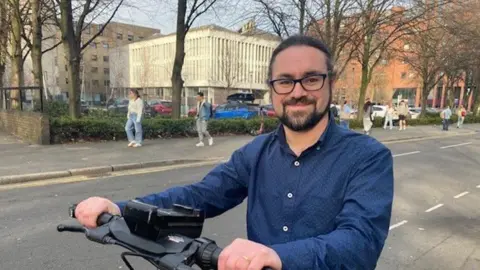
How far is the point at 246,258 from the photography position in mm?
1025

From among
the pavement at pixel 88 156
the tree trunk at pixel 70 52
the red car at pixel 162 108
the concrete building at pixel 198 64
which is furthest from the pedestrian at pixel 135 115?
the concrete building at pixel 198 64

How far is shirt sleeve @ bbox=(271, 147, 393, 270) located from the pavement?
26.1 ft

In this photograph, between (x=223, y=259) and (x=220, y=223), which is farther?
(x=220, y=223)

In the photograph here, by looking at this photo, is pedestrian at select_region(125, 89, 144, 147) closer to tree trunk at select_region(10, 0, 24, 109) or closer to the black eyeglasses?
tree trunk at select_region(10, 0, 24, 109)

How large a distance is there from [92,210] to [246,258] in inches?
31.1

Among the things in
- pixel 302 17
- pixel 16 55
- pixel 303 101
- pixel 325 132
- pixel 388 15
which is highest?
pixel 388 15

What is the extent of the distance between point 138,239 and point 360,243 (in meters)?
0.76

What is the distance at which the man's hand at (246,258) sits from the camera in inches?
40.2

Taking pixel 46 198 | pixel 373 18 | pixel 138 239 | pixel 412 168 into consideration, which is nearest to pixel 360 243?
pixel 138 239

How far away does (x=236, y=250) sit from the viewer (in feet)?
3.45

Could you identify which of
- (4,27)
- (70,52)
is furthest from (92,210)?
(4,27)

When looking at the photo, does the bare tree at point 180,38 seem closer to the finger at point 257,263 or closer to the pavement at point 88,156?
the pavement at point 88,156

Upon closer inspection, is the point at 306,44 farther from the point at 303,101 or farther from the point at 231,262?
the point at 231,262

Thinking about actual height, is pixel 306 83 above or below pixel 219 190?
above
